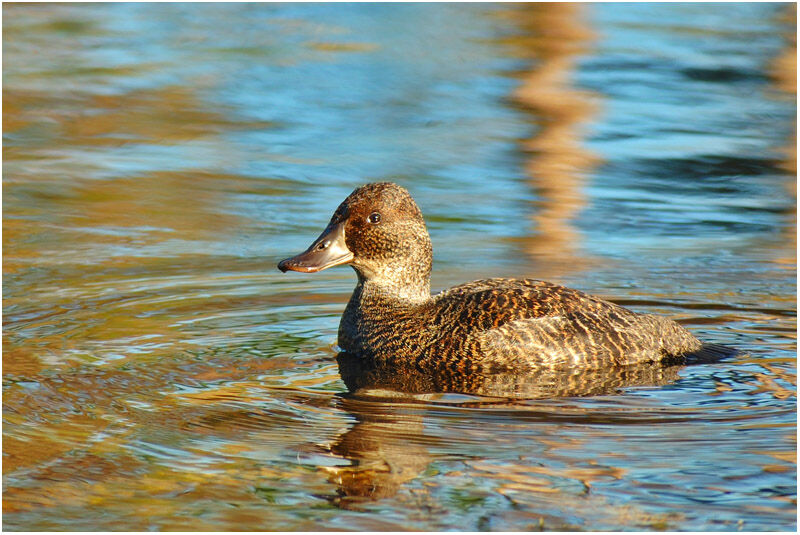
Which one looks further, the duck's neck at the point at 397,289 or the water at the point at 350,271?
the duck's neck at the point at 397,289

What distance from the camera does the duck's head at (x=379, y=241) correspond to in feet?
27.4

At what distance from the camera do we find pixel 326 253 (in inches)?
328

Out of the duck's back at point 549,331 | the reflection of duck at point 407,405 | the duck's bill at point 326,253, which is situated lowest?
the reflection of duck at point 407,405

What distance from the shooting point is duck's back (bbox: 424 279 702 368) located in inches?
307

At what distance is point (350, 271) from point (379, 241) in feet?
7.18

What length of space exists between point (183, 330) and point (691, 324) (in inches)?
134

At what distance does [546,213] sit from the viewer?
38.1 feet

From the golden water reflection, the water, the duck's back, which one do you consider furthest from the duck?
the golden water reflection

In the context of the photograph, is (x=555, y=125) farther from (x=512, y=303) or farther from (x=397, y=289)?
(x=512, y=303)

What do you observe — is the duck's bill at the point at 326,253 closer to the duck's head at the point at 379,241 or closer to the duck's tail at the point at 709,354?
the duck's head at the point at 379,241

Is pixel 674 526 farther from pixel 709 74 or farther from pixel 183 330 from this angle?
pixel 709 74

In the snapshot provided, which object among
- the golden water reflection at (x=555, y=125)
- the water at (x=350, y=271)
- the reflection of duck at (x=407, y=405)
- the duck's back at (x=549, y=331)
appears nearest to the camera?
the water at (x=350, y=271)

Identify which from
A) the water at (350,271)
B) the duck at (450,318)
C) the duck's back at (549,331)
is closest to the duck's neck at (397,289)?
the duck at (450,318)

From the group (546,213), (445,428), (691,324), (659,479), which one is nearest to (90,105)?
(546,213)
